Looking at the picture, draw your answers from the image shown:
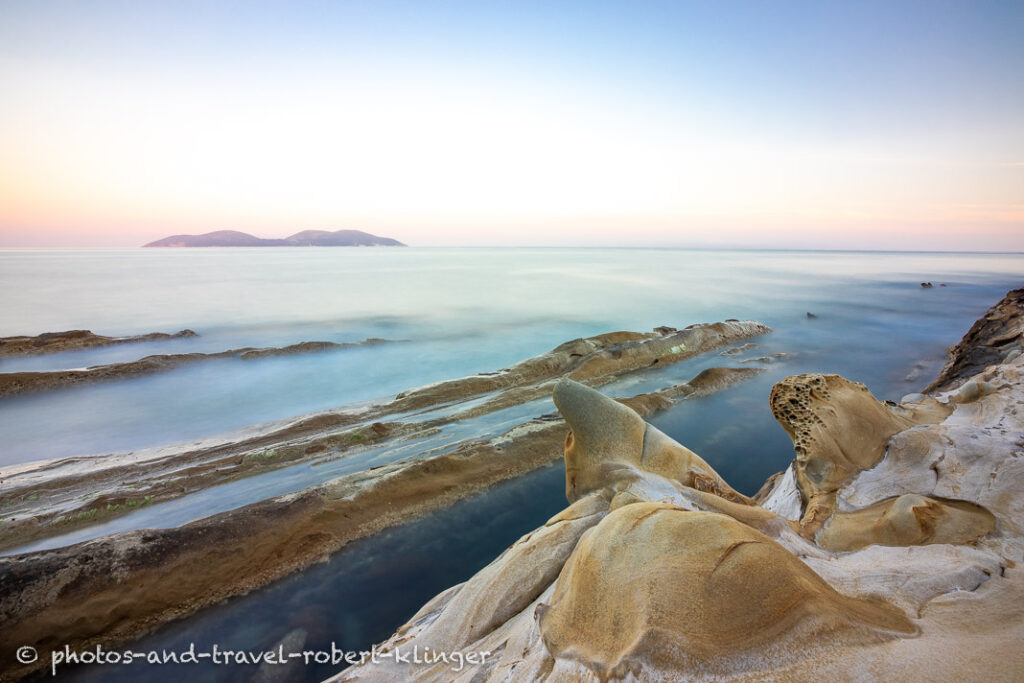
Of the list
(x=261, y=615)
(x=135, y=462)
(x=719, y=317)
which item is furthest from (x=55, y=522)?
(x=719, y=317)

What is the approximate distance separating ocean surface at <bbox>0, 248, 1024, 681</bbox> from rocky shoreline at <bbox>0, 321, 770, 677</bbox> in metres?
0.31

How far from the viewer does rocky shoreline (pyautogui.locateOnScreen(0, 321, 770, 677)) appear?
4.25 m

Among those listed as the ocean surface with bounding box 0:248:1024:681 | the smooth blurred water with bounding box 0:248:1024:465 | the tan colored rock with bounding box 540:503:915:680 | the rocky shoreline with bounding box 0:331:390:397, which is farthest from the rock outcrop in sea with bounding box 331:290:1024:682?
the rocky shoreline with bounding box 0:331:390:397

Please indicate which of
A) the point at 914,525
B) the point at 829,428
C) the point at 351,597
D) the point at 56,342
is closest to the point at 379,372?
the point at 351,597

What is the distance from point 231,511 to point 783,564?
6146 mm

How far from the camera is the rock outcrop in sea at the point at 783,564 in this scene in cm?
183

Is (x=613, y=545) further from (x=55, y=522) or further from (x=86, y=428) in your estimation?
(x=86, y=428)

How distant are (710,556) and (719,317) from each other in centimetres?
2403

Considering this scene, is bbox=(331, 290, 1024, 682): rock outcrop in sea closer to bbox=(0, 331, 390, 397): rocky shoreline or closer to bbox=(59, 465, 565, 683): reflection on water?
bbox=(59, 465, 565, 683): reflection on water

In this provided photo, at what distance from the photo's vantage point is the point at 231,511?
554cm

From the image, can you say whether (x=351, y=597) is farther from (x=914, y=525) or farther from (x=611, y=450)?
(x=914, y=525)

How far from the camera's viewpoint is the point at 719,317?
23609 mm

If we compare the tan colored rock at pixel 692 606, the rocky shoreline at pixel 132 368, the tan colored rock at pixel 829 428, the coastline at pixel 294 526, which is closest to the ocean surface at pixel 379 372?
the coastline at pixel 294 526

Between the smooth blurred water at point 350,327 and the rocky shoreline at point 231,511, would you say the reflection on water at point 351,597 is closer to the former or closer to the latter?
the rocky shoreline at point 231,511
